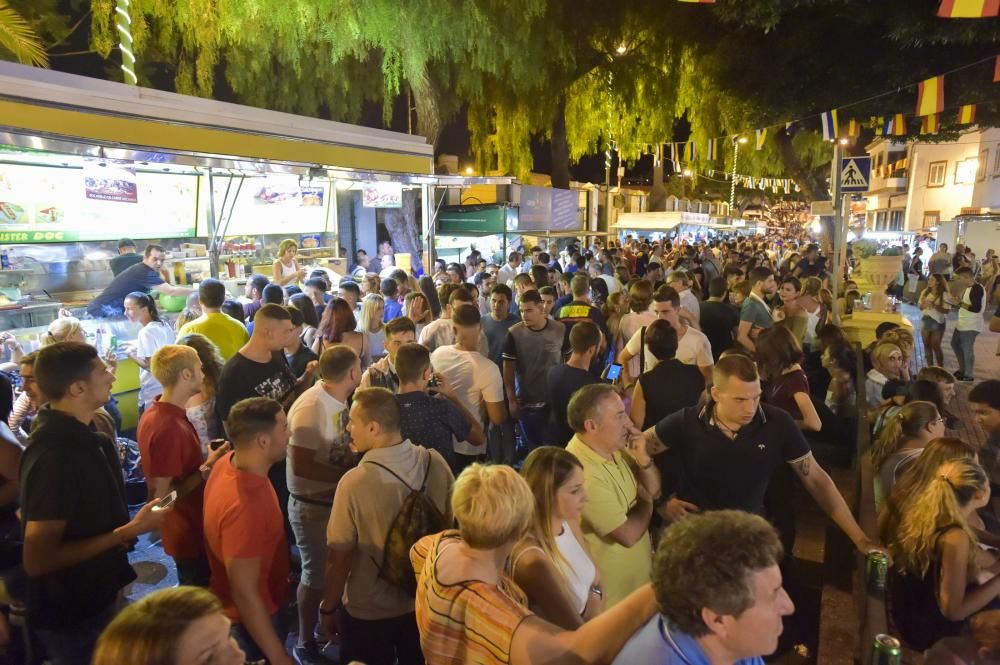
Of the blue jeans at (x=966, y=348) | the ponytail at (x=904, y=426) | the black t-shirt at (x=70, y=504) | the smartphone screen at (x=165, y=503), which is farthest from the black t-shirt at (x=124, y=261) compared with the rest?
the blue jeans at (x=966, y=348)

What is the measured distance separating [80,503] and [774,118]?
1538cm

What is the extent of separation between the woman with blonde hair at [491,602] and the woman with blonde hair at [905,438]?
2518 millimetres

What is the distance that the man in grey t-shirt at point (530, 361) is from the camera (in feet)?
18.1

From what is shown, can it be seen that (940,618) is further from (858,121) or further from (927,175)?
(927,175)

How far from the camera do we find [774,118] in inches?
564

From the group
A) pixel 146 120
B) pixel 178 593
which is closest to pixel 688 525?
pixel 178 593

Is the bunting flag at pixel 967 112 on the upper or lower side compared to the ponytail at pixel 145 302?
upper

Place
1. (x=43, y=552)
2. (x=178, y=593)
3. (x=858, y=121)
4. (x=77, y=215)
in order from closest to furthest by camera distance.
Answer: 1. (x=178, y=593)
2. (x=43, y=552)
3. (x=77, y=215)
4. (x=858, y=121)

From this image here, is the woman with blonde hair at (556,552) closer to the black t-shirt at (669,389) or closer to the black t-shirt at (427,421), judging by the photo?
the black t-shirt at (427,421)

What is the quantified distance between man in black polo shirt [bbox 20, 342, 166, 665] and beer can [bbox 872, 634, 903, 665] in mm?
2684

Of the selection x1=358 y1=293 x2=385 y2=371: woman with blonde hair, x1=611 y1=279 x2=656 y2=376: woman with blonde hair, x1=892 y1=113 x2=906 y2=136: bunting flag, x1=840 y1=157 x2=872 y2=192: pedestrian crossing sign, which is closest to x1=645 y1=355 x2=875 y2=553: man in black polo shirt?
x1=611 y1=279 x2=656 y2=376: woman with blonde hair

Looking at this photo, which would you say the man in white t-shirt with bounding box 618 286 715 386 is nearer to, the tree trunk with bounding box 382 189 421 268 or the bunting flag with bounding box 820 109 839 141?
the bunting flag with bounding box 820 109 839 141

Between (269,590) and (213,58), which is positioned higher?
(213,58)

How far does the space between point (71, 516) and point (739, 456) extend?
119 inches
